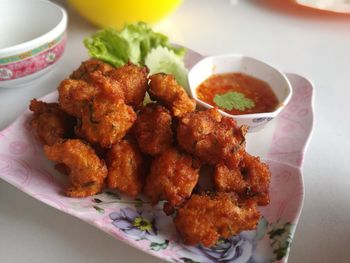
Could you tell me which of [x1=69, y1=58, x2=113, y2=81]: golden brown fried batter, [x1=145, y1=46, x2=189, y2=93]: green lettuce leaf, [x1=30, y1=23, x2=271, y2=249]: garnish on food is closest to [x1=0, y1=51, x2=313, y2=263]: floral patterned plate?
[x1=30, y1=23, x2=271, y2=249]: garnish on food

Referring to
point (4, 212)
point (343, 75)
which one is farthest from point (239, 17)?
point (4, 212)

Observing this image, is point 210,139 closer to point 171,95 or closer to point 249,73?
point 171,95

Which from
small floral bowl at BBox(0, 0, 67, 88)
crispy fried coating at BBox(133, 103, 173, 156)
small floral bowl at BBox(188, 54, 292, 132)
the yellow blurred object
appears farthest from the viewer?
the yellow blurred object

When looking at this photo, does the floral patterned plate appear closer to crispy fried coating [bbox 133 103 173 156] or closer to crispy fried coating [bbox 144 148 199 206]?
crispy fried coating [bbox 144 148 199 206]

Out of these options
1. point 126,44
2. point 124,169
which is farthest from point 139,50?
point 124,169

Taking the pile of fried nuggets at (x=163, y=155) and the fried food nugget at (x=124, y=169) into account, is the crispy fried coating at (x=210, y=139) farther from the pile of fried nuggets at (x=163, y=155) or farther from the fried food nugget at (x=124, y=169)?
the fried food nugget at (x=124, y=169)

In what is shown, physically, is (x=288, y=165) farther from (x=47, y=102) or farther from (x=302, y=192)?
(x=47, y=102)

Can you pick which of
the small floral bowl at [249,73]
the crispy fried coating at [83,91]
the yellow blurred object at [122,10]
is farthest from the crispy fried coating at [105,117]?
the yellow blurred object at [122,10]
